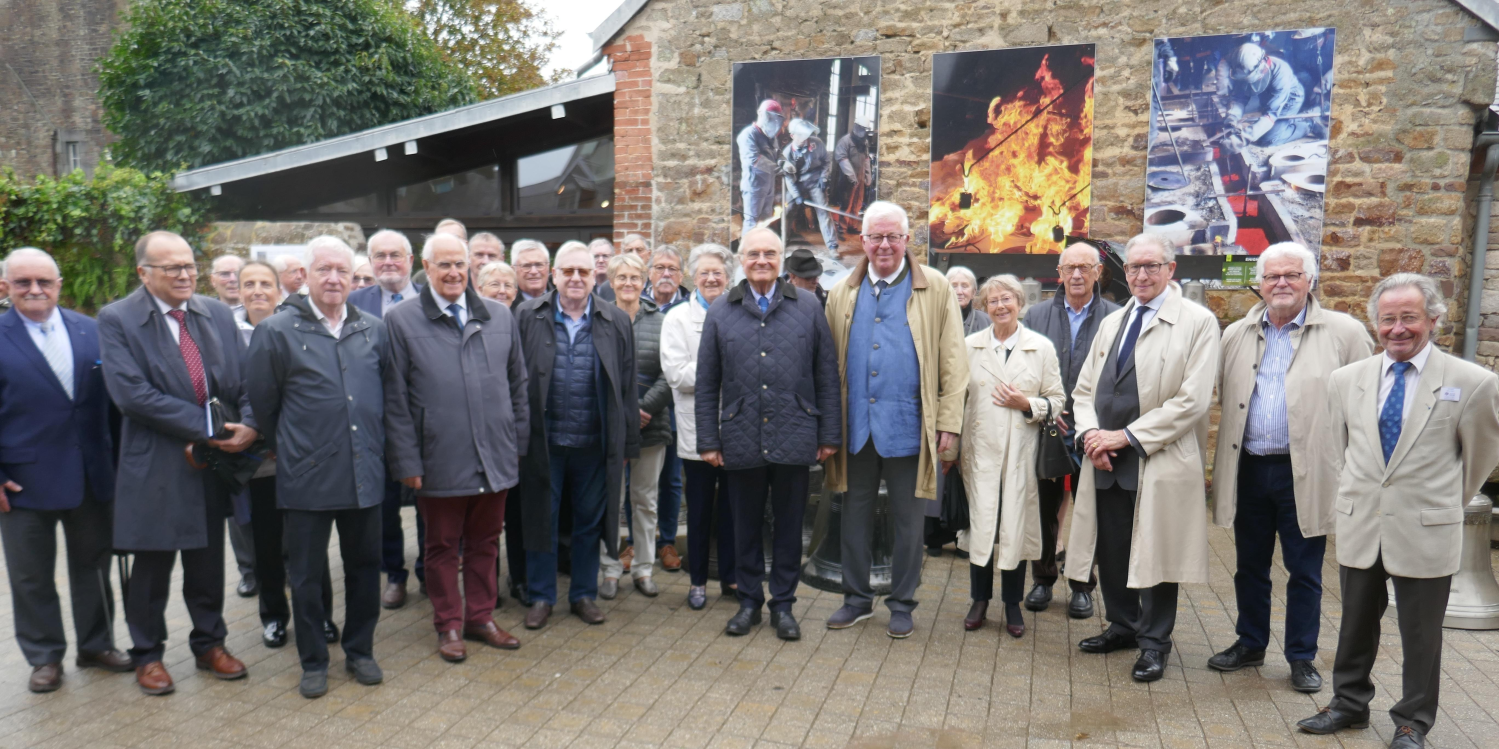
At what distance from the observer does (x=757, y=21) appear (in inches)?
361

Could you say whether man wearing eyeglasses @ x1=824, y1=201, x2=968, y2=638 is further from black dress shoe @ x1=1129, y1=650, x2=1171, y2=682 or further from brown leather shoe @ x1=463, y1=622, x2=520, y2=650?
brown leather shoe @ x1=463, y1=622, x2=520, y2=650

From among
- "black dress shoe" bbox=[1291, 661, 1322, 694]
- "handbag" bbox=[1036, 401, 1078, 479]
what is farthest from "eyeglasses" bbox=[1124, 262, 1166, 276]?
"black dress shoe" bbox=[1291, 661, 1322, 694]

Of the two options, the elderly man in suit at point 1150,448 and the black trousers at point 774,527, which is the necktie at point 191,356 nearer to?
the black trousers at point 774,527

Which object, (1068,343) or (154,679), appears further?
(1068,343)

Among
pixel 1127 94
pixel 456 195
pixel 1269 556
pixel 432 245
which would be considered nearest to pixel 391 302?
pixel 432 245

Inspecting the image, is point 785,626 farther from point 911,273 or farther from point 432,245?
point 432,245

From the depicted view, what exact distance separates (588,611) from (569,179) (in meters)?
6.37

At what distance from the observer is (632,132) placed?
955 cm

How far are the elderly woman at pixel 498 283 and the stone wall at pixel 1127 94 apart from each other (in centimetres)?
409

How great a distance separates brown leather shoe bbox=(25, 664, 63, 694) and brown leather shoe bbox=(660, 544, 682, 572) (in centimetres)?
316

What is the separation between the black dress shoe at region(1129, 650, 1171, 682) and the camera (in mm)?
4406

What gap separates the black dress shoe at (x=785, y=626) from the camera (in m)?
4.94

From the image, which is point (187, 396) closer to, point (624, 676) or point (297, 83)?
point (624, 676)

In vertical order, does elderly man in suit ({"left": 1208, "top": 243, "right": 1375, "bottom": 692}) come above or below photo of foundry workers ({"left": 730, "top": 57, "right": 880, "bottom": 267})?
below
